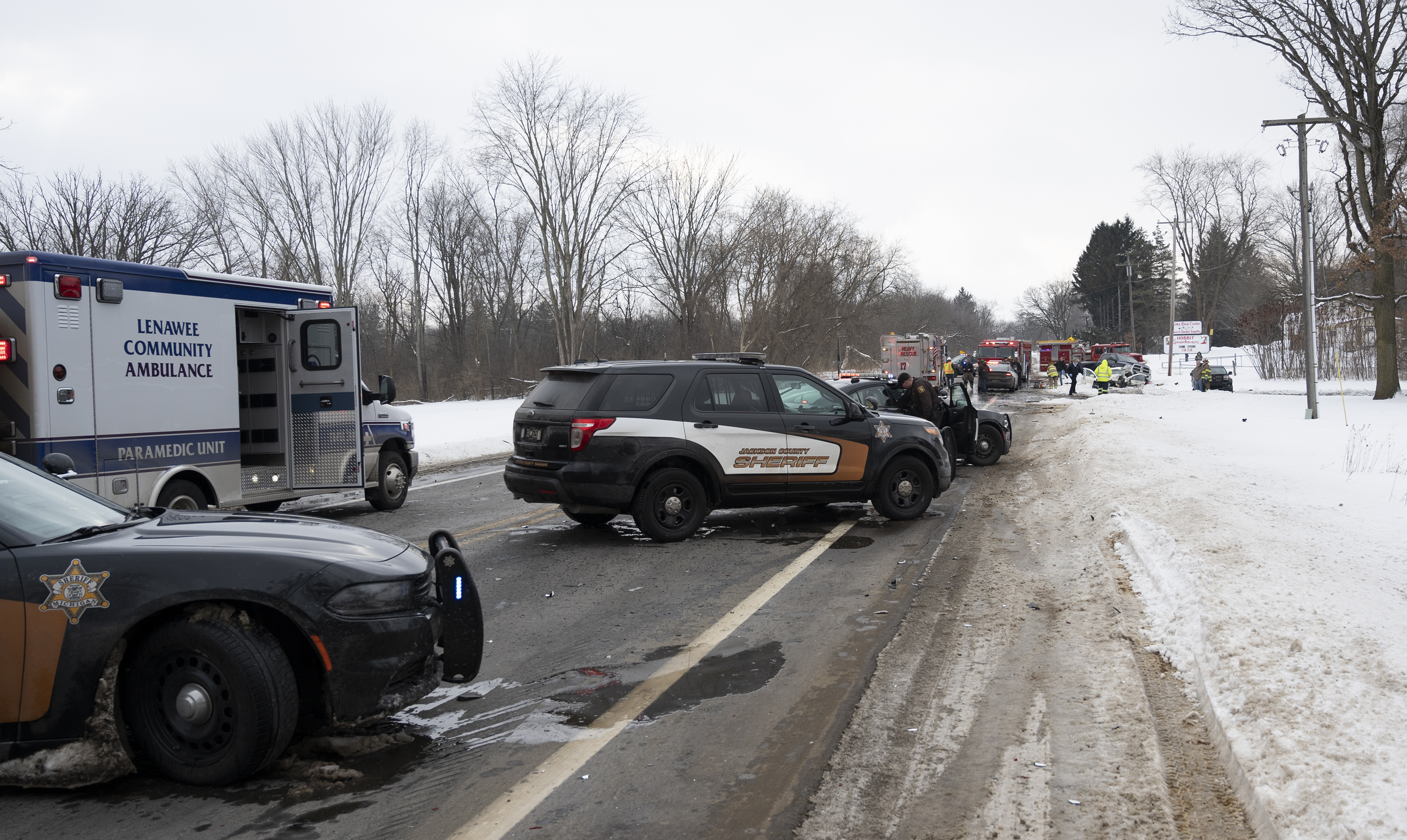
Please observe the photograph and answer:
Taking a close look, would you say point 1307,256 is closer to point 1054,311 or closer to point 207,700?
point 207,700

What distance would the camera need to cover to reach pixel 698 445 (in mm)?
9414

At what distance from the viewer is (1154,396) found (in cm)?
3148

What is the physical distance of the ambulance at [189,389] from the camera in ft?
26.6

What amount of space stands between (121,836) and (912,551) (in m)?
6.93

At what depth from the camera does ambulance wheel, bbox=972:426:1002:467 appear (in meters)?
16.8

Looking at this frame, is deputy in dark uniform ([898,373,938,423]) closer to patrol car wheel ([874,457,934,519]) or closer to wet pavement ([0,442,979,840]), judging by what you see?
patrol car wheel ([874,457,934,519])

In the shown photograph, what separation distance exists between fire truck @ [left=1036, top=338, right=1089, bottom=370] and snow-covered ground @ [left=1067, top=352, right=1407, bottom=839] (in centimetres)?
4165

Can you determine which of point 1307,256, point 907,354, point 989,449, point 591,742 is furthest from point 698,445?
point 907,354

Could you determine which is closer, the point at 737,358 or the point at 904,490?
the point at 737,358

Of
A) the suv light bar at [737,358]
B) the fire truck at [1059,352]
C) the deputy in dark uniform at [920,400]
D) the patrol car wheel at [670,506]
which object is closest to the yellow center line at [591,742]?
the patrol car wheel at [670,506]

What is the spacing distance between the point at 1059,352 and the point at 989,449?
44854mm

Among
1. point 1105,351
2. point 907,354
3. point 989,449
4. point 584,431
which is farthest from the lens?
point 1105,351

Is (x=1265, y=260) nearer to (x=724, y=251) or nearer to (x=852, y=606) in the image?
(x=724, y=251)

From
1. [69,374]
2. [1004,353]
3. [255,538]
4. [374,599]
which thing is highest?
[1004,353]
